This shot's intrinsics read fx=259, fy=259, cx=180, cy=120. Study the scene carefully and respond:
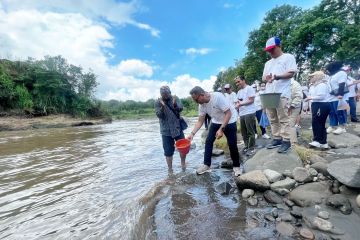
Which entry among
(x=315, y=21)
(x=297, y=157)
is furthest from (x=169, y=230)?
(x=315, y=21)

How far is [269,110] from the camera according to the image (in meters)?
5.06

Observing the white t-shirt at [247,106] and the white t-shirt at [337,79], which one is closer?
the white t-shirt at [337,79]

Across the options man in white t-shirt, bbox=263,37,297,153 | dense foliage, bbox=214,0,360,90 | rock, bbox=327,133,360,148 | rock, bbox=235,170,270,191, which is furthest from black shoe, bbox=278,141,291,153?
dense foliage, bbox=214,0,360,90

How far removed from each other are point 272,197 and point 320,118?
2877 millimetres

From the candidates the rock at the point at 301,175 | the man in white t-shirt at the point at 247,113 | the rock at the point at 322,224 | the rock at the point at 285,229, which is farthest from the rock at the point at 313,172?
the man in white t-shirt at the point at 247,113

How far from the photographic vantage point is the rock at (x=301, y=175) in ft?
12.7

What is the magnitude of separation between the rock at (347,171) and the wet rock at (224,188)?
1512mm

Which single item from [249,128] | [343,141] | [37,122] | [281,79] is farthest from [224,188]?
[37,122]

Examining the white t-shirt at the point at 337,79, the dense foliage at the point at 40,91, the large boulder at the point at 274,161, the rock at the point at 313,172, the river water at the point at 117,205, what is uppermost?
the dense foliage at the point at 40,91

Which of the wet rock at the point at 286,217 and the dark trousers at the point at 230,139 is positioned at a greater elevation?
the dark trousers at the point at 230,139

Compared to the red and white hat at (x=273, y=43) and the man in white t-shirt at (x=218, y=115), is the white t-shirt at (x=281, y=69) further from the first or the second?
the man in white t-shirt at (x=218, y=115)

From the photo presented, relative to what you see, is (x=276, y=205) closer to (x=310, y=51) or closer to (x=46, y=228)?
(x=46, y=228)

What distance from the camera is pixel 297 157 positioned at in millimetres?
4551

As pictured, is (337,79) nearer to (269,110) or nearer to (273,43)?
(269,110)
